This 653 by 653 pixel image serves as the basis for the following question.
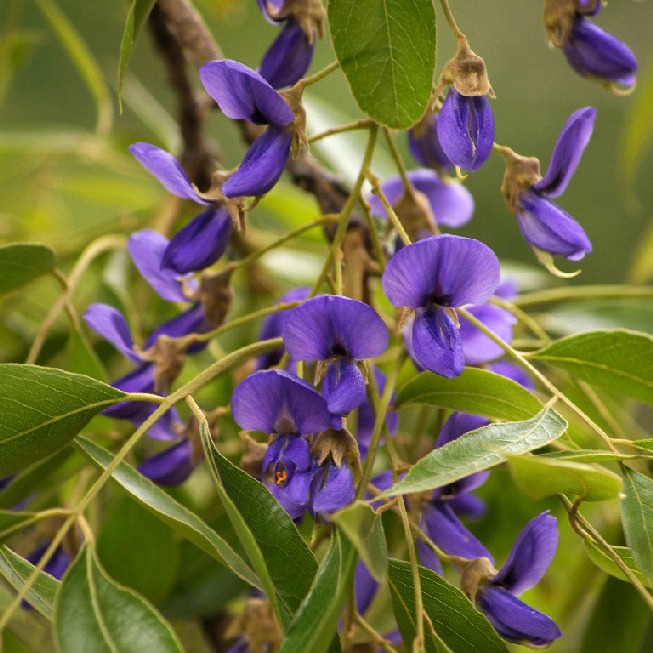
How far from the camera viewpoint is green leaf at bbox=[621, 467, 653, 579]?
1.73 ft

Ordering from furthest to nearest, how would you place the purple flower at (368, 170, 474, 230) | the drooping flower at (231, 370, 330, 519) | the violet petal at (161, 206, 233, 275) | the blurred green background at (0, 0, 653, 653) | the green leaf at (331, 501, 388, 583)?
the blurred green background at (0, 0, 653, 653), the purple flower at (368, 170, 474, 230), the violet petal at (161, 206, 233, 275), the drooping flower at (231, 370, 330, 519), the green leaf at (331, 501, 388, 583)

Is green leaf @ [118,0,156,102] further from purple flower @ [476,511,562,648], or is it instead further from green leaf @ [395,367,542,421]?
purple flower @ [476,511,562,648]

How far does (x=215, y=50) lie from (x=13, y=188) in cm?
68

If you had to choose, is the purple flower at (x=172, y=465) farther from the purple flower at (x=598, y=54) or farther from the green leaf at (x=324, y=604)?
the purple flower at (x=598, y=54)

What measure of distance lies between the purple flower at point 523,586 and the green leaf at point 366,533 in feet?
0.42

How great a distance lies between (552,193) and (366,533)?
0.30 m

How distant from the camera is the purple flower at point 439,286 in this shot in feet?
1.84

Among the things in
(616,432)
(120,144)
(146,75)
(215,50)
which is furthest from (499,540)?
(146,75)

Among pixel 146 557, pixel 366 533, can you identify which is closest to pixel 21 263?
pixel 146 557

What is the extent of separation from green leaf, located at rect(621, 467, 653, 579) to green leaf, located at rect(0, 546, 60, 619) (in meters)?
0.32

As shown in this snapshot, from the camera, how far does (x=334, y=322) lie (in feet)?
1.88

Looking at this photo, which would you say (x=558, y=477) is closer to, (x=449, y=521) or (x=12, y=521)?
(x=449, y=521)

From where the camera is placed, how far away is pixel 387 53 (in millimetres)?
581

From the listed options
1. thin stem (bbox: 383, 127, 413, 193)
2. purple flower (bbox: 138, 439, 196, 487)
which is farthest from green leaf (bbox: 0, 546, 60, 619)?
thin stem (bbox: 383, 127, 413, 193)
